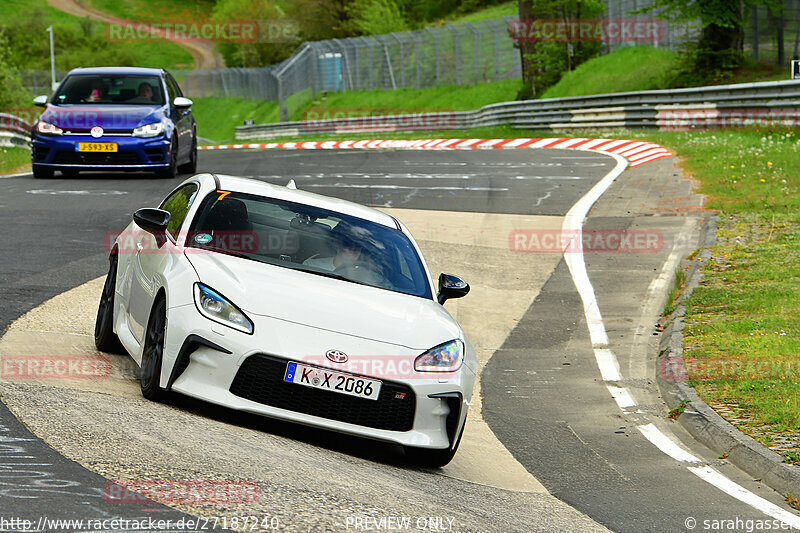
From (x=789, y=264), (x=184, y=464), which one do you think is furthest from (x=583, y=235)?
(x=184, y=464)

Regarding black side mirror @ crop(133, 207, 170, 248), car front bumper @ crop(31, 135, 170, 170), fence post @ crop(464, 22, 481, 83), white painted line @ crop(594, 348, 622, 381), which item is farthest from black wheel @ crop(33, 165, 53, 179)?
fence post @ crop(464, 22, 481, 83)

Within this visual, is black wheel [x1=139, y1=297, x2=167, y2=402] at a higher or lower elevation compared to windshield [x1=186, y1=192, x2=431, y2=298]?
lower

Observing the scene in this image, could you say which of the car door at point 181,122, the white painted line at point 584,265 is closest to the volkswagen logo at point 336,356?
the white painted line at point 584,265

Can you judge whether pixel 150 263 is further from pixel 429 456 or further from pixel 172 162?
pixel 172 162

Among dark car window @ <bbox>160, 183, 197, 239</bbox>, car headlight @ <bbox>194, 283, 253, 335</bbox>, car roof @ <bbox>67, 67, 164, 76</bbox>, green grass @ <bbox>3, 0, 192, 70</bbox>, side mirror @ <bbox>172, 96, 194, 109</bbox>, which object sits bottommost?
green grass @ <bbox>3, 0, 192, 70</bbox>

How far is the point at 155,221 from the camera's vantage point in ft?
24.3

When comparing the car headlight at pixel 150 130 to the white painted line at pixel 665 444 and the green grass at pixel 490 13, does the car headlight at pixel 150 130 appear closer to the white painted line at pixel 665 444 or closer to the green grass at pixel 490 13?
the white painted line at pixel 665 444

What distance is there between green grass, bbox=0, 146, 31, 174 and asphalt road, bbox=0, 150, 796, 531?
3.93 m

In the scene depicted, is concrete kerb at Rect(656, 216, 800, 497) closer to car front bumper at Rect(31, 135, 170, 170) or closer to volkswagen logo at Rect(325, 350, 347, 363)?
volkswagen logo at Rect(325, 350, 347, 363)

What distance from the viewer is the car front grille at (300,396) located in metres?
6.23

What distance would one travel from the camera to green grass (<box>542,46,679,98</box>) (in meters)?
39.5

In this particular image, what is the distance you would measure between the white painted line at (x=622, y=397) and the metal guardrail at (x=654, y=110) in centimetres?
1725

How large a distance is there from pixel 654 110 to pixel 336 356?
26.8 m

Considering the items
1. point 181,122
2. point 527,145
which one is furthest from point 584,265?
point 527,145
